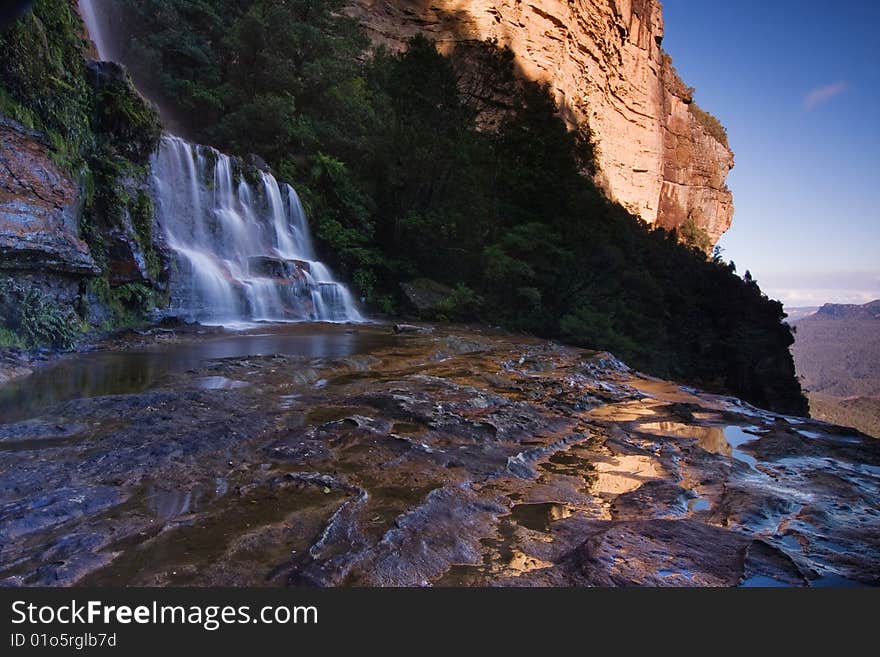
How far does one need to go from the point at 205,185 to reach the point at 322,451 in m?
13.1

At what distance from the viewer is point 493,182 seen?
19.2 m

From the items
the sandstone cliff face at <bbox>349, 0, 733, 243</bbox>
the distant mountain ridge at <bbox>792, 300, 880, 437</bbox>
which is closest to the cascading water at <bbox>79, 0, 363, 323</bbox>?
the sandstone cliff face at <bbox>349, 0, 733, 243</bbox>

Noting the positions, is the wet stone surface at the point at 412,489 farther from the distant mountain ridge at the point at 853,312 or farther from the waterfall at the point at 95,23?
the distant mountain ridge at the point at 853,312

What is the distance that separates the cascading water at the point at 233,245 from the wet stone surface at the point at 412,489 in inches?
254

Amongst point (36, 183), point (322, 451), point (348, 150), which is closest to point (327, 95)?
point (348, 150)

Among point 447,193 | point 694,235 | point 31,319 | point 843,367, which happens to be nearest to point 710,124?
point 694,235

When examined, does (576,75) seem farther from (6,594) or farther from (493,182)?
(6,594)

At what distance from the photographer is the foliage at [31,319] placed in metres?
6.67

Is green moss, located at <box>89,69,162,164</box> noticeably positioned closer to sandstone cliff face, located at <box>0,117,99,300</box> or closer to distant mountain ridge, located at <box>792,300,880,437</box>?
sandstone cliff face, located at <box>0,117,99,300</box>

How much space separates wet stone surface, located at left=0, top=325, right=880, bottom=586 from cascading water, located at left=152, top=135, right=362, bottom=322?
6.50 meters

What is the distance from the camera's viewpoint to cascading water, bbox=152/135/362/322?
38.9 ft

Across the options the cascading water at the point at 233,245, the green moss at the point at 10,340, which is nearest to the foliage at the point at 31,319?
the green moss at the point at 10,340

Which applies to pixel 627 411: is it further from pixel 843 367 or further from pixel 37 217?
pixel 843 367

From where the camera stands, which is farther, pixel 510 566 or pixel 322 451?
pixel 322 451
